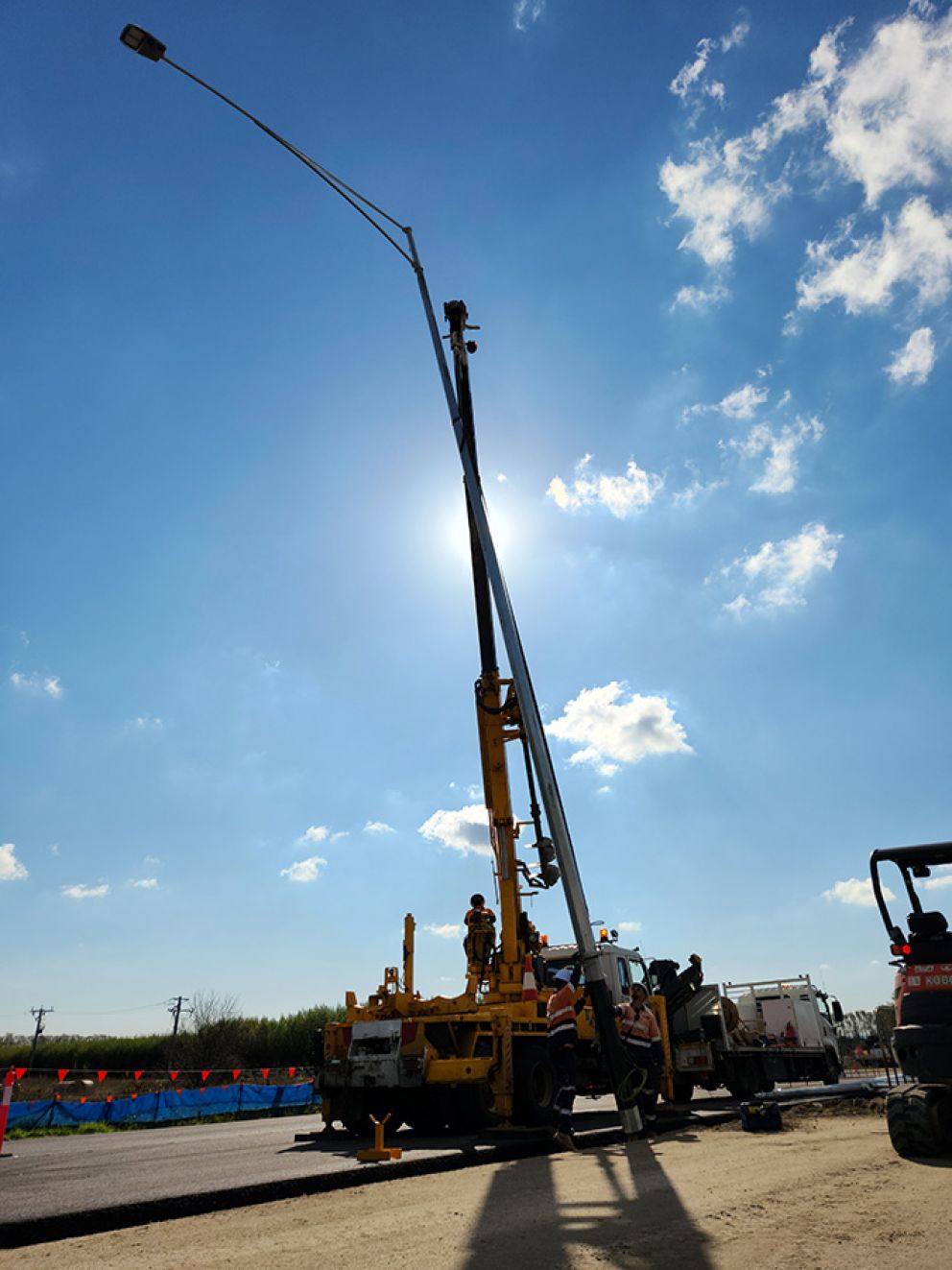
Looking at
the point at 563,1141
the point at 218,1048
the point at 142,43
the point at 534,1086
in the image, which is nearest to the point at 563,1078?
the point at 563,1141

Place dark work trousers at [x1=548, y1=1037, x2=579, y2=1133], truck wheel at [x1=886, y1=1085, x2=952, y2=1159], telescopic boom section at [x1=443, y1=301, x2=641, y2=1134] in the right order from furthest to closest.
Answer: dark work trousers at [x1=548, y1=1037, x2=579, y2=1133]
telescopic boom section at [x1=443, y1=301, x2=641, y2=1134]
truck wheel at [x1=886, y1=1085, x2=952, y2=1159]

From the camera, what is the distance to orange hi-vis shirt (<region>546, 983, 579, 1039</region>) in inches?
398

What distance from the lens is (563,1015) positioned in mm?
10219

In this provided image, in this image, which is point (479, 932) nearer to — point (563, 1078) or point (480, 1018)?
point (480, 1018)

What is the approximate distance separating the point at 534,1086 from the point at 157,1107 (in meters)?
15.0

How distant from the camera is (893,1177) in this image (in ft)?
21.2

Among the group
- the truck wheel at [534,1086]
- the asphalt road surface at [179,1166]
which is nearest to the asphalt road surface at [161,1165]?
the asphalt road surface at [179,1166]

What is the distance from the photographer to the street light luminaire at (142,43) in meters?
9.29

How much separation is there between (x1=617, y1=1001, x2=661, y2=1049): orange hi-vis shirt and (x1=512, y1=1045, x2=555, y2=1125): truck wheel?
1606mm

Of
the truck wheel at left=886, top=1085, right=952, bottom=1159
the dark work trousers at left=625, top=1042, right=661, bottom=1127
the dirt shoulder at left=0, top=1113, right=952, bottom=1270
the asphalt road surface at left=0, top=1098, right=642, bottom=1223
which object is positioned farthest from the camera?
the dark work trousers at left=625, top=1042, right=661, bottom=1127

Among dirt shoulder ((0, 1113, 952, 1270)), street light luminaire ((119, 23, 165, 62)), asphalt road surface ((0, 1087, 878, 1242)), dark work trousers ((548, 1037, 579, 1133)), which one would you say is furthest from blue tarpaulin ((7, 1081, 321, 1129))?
street light luminaire ((119, 23, 165, 62))

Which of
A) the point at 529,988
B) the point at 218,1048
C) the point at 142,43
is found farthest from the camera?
the point at 218,1048

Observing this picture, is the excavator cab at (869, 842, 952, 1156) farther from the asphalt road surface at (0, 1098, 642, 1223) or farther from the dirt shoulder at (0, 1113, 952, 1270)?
the asphalt road surface at (0, 1098, 642, 1223)

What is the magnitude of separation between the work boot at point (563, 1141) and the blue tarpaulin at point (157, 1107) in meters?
11.6
